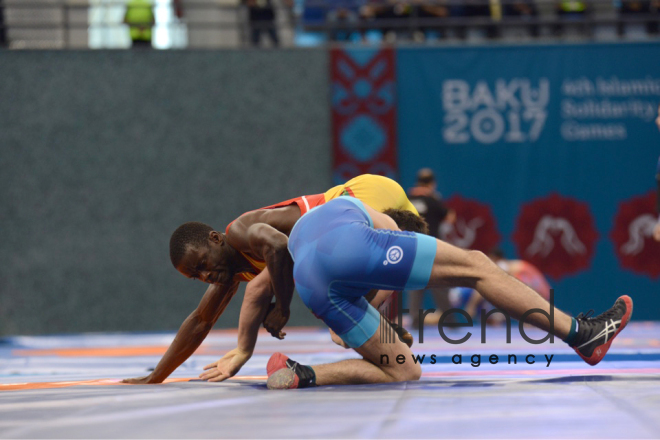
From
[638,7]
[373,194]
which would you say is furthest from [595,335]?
[638,7]

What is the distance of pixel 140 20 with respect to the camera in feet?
27.8

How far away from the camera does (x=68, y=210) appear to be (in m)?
8.20

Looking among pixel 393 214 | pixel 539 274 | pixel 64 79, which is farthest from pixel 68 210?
pixel 393 214

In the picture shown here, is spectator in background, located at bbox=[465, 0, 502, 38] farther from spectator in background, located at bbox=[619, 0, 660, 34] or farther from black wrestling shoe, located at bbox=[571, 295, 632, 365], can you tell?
black wrestling shoe, located at bbox=[571, 295, 632, 365]

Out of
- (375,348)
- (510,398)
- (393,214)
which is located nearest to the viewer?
(510,398)

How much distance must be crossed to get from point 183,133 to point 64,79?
1439 mm

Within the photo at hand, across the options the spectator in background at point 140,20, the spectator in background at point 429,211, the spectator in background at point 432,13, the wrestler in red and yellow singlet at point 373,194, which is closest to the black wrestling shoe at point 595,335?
the wrestler in red and yellow singlet at point 373,194

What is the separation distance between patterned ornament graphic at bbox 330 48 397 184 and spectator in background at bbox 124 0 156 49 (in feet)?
6.90

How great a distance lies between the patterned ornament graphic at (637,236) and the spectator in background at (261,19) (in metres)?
4.30

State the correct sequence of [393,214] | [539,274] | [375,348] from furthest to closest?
[539,274] < [393,214] < [375,348]

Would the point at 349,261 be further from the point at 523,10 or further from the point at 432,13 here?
the point at 523,10

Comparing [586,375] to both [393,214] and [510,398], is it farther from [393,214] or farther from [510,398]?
[393,214]

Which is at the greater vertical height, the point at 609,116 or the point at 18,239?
the point at 609,116

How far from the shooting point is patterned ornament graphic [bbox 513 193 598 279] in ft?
26.6
